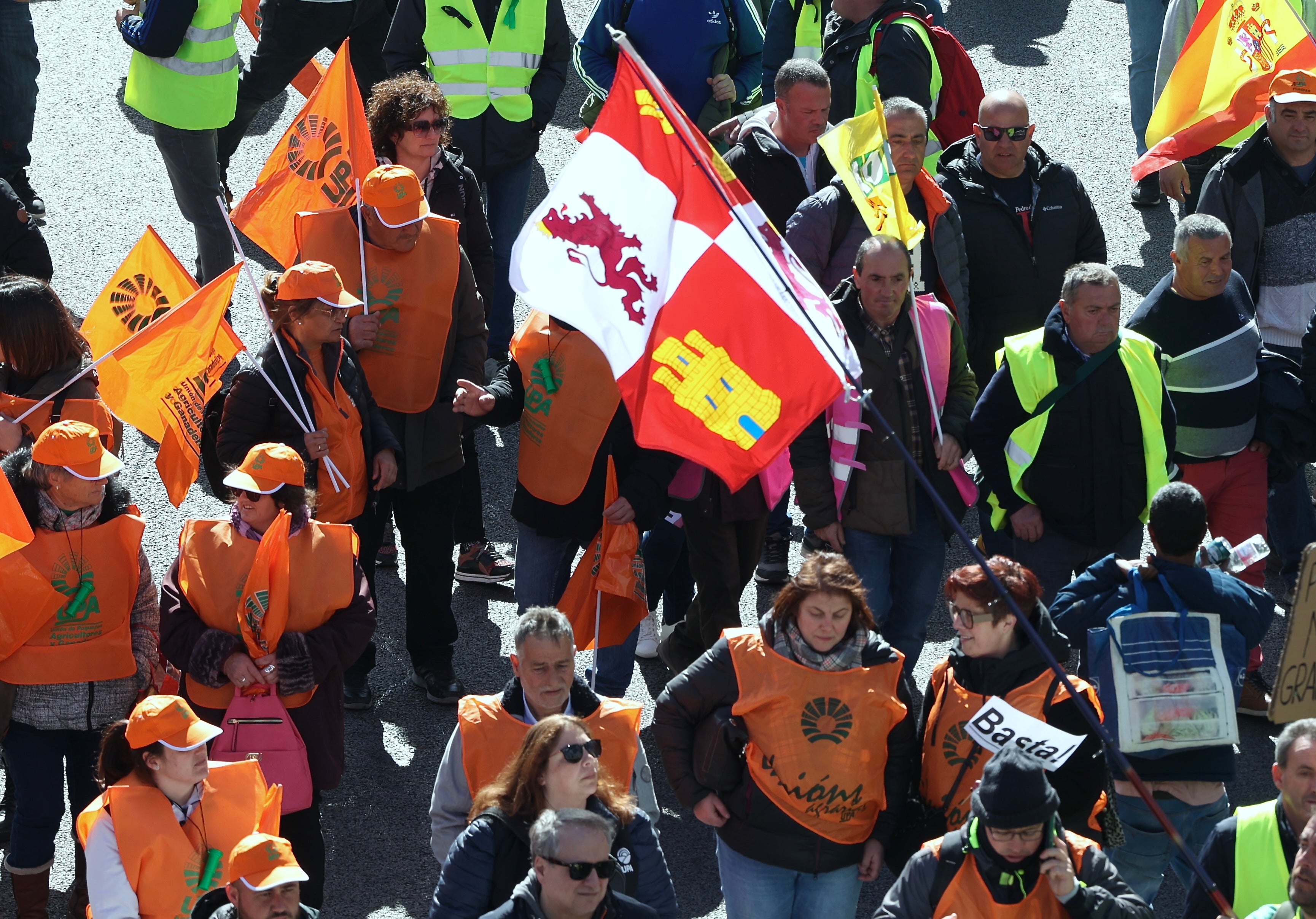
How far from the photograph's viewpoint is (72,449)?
19.3ft

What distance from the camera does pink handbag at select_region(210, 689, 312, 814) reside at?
231 inches

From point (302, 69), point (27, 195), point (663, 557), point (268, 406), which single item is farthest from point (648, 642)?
point (27, 195)

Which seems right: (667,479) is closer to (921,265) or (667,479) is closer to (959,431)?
(959,431)

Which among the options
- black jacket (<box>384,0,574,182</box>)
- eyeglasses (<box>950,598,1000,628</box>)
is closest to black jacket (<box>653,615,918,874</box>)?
eyeglasses (<box>950,598,1000,628</box>)

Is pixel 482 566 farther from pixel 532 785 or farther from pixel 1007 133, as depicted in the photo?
pixel 532 785

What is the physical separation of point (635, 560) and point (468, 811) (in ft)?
6.22

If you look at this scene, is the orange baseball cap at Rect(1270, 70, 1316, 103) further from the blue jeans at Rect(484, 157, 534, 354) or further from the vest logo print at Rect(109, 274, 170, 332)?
the vest logo print at Rect(109, 274, 170, 332)

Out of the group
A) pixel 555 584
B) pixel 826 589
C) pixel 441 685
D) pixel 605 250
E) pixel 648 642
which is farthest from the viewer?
pixel 648 642

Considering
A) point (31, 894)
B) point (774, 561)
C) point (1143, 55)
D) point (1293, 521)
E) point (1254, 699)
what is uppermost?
point (31, 894)

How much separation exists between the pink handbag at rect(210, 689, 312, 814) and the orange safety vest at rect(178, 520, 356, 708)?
0.06 metres

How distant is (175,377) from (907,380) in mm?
2920

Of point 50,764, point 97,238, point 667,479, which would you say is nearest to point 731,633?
point 667,479

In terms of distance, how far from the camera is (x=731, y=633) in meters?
5.44

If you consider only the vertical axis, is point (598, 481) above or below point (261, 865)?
below
